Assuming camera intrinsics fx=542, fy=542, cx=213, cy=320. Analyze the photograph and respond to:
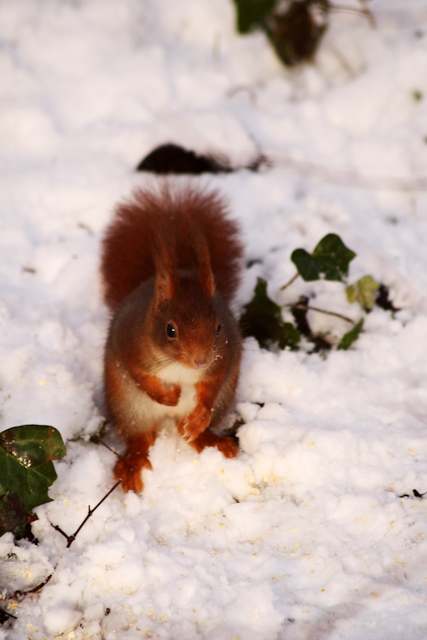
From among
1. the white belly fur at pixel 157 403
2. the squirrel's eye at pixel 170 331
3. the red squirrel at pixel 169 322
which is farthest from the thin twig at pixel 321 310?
the squirrel's eye at pixel 170 331

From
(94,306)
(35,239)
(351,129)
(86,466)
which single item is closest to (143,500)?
(86,466)

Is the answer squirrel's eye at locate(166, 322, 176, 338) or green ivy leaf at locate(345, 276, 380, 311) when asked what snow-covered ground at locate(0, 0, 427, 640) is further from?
squirrel's eye at locate(166, 322, 176, 338)

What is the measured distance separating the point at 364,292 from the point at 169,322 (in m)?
0.95

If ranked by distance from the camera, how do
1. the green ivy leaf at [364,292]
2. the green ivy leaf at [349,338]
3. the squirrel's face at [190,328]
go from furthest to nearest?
1. the green ivy leaf at [364,292]
2. the green ivy leaf at [349,338]
3. the squirrel's face at [190,328]

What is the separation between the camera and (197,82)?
2.85 meters

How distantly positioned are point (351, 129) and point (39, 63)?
1629 mm

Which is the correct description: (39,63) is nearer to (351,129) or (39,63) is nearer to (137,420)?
(351,129)

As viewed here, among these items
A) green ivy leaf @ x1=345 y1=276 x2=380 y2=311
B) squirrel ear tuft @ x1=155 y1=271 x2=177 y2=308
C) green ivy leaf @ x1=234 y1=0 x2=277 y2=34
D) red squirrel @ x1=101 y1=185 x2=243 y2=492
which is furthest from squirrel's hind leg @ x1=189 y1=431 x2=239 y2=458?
green ivy leaf @ x1=234 y1=0 x2=277 y2=34

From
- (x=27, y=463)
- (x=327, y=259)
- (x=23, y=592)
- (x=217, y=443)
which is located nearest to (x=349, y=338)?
(x=327, y=259)

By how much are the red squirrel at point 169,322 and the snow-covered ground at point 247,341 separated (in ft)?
0.31

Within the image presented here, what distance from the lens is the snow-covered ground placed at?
1.29 metres

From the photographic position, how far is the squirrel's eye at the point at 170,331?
A: 1.45m

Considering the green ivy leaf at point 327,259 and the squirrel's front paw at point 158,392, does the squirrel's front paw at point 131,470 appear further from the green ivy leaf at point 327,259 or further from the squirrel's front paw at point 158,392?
the green ivy leaf at point 327,259

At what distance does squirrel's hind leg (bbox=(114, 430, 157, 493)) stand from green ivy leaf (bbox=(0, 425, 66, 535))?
0.94ft
